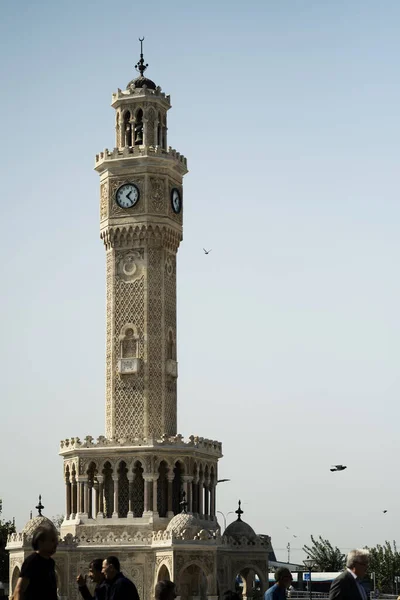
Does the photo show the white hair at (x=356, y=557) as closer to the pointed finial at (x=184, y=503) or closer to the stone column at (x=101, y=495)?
the pointed finial at (x=184, y=503)

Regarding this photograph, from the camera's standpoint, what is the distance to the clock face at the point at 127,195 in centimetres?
7988

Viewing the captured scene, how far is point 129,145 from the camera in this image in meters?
81.1

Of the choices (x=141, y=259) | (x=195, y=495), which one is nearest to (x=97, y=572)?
(x=195, y=495)

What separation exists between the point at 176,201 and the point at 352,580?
63719 millimetres

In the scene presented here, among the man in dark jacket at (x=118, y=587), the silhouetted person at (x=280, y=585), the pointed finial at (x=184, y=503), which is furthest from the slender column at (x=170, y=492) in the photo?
the man in dark jacket at (x=118, y=587)

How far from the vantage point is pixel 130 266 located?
260 feet

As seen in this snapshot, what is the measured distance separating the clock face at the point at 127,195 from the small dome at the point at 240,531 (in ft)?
65.0

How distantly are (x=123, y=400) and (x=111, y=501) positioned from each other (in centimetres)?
567

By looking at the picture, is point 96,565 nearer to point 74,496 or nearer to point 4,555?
point 74,496

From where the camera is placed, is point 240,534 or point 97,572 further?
point 240,534

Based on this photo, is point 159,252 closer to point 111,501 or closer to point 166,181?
point 166,181

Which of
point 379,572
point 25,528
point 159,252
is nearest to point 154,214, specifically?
point 159,252

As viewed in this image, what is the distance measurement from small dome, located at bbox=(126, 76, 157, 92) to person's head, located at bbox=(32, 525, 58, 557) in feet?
218

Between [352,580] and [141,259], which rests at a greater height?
[141,259]
